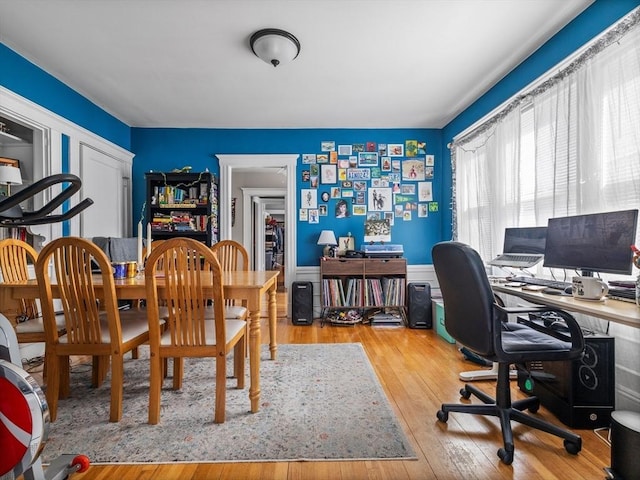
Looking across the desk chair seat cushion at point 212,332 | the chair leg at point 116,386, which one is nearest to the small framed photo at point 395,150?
the desk chair seat cushion at point 212,332

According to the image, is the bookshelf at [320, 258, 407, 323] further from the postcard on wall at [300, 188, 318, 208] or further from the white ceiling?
the white ceiling

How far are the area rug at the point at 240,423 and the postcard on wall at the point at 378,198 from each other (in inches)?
88.0

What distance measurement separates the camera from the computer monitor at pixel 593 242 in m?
1.50

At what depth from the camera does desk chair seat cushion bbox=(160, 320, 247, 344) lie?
169 cm

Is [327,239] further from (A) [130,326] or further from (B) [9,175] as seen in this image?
(B) [9,175]

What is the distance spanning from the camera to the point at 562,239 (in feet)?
6.21

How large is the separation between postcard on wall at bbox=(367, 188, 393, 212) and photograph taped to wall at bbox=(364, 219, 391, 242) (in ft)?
0.58

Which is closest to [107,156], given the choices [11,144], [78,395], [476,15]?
[11,144]

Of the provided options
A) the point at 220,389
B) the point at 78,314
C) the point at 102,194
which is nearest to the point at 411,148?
the point at 220,389

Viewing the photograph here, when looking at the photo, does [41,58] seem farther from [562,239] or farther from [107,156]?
[562,239]

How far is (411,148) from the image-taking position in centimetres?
406

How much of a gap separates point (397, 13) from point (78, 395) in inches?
123

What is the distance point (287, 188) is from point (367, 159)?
109 cm

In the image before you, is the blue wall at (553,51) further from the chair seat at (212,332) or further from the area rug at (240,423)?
the chair seat at (212,332)
